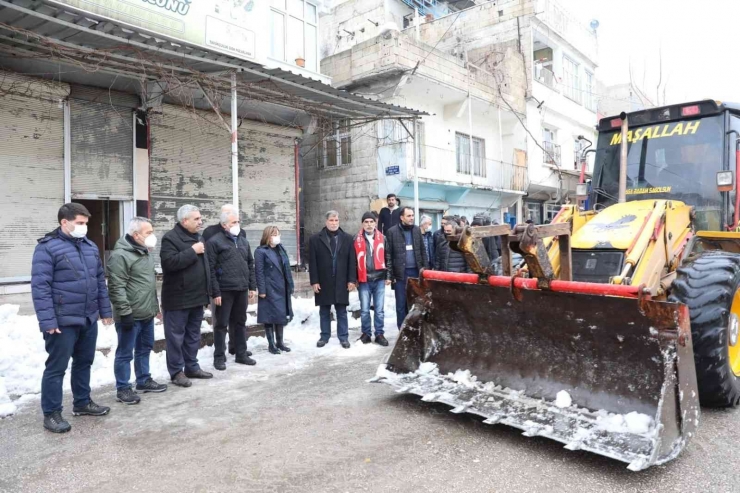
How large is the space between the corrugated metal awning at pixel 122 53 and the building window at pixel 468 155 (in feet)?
27.8

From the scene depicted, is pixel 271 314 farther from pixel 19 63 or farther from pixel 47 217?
pixel 19 63

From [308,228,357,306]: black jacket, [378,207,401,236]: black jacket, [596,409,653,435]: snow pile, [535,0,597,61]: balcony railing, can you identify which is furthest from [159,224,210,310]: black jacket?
[535,0,597,61]: balcony railing

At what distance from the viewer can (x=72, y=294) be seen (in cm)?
424

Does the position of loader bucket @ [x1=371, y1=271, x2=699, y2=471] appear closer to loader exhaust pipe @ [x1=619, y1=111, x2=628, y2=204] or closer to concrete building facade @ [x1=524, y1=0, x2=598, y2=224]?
loader exhaust pipe @ [x1=619, y1=111, x2=628, y2=204]

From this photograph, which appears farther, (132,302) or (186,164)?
(186,164)

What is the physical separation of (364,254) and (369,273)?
11.1 inches

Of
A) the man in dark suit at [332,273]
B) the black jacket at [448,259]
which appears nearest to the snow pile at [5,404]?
the man in dark suit at [332,273]

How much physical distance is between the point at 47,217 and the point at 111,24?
4.33 metres

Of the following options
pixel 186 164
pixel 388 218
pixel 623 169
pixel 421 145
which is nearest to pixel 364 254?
pixel 623 169

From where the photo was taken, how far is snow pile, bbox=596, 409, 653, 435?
340 cm

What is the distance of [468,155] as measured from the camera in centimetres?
1869

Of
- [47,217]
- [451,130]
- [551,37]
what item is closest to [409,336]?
[47,217]

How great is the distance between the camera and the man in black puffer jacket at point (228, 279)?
6078mm

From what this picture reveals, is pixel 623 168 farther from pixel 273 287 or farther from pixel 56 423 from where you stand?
pixel 56 423
